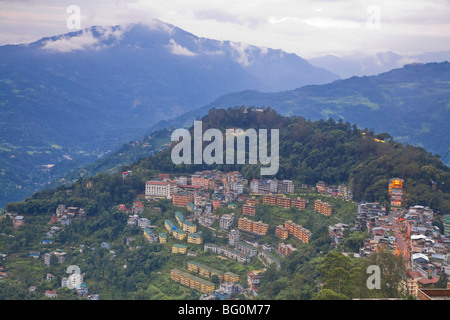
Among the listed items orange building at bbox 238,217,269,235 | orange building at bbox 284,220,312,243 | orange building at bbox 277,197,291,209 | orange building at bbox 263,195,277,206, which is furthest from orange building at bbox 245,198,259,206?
orange building at bbox 284,220,312,243

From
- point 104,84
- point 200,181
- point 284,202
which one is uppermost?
point 104,84

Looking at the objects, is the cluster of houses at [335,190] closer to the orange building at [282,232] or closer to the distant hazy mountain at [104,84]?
the orange building at [282,232]

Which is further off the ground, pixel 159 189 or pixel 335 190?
pixel 335 190

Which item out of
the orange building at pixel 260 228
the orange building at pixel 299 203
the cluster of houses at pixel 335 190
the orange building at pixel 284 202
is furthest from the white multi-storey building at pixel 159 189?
the cluster of houses at pixel 335 190

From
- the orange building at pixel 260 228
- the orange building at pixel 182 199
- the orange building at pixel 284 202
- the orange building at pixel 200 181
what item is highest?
the orange building at pixel 200 181

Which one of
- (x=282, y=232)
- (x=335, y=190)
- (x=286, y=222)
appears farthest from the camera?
(x=335, y=190)

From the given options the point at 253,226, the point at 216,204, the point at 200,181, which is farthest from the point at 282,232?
the point at 200,181

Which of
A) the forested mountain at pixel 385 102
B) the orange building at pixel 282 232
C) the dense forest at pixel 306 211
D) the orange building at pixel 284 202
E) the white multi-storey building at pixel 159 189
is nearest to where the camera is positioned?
the dense forest at pixel 306 211

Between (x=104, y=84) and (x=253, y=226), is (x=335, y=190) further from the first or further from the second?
(x=104, y=84)
